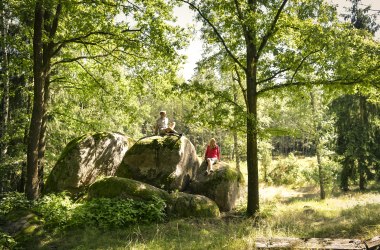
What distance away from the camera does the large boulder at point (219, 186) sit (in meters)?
12.7

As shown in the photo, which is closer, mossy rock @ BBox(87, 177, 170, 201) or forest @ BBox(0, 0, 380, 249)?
forest @ BBox(0, 0, 380, 249)

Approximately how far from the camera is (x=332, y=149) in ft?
71.0

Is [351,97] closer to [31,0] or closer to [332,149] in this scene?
[332,149]

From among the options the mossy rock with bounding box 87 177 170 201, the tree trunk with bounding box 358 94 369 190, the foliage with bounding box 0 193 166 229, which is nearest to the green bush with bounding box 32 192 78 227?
the foliage with bounding box 0 193 166 229

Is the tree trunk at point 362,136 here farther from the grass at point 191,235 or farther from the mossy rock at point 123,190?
the mossy rock at point 123,190

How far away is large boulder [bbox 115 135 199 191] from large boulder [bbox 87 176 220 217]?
→ 145cm

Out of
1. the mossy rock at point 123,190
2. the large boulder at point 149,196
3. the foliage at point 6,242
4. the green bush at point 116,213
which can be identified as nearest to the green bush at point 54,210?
the green bush at point 116,213

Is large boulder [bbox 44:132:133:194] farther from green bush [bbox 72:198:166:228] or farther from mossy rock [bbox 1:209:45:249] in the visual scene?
mossy rock [bbox 1:209:45:249]

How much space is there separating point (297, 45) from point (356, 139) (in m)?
11.6

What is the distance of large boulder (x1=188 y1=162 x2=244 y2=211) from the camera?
41.8 ft

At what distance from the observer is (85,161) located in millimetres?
12516

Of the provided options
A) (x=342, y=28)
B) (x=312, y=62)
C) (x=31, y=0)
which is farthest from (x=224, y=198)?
(x=31, y=0)

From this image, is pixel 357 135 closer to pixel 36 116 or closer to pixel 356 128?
pixel 356 128

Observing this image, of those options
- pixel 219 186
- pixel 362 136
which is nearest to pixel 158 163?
pixel 219 186
